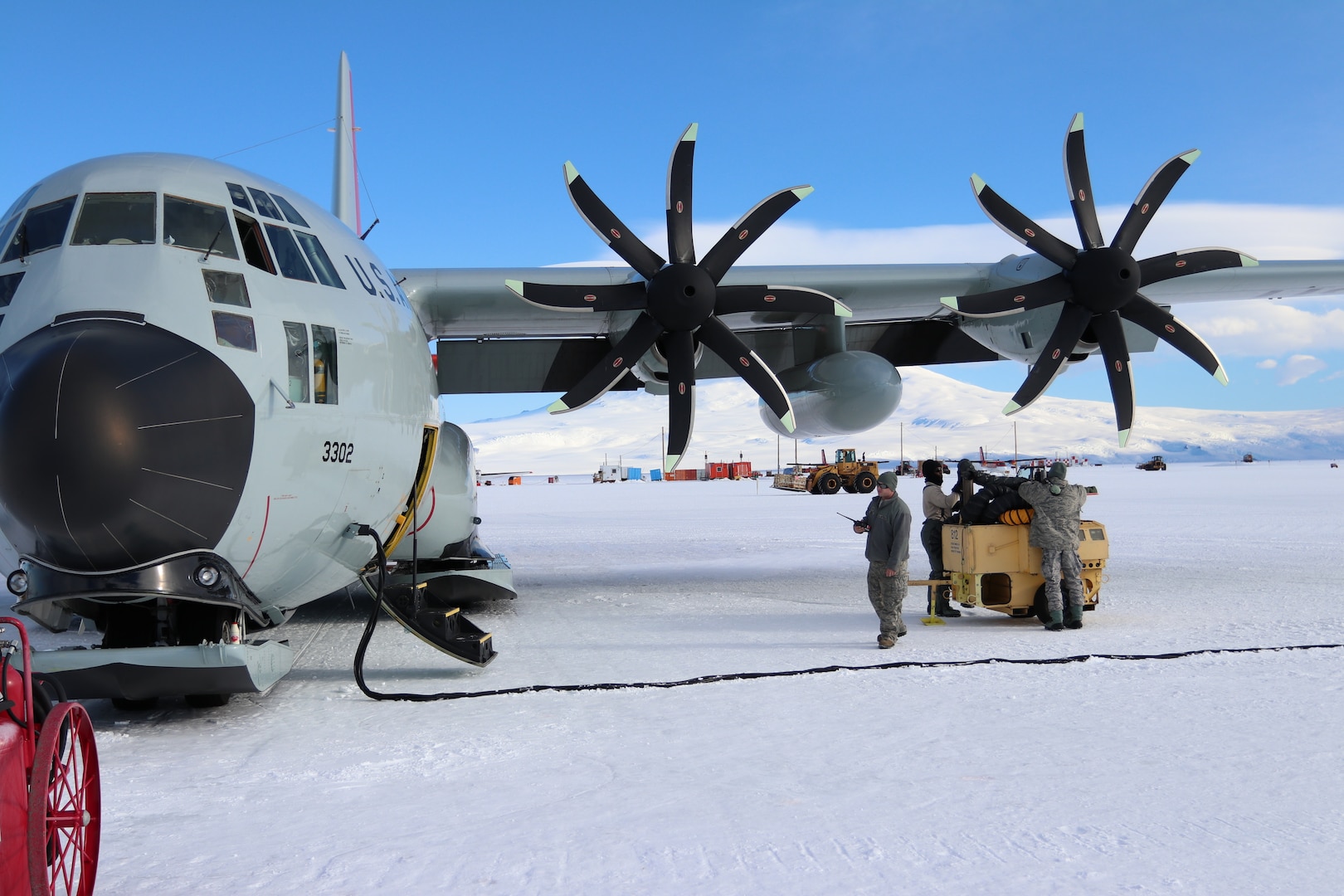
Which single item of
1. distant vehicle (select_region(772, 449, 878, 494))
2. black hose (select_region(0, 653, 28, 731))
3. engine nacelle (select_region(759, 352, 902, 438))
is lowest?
distant vehicle (select_region(772, 449, 878, 494))

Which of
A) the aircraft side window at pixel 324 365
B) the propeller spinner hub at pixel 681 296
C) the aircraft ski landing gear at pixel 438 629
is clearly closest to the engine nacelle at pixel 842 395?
the propeller spinner hub at pixel 681 296

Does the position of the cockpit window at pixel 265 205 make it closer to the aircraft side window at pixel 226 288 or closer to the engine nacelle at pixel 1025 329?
the aircraft side window at pixel 226 288

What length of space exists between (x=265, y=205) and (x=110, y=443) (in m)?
2.32

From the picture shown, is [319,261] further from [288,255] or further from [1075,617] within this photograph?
[1075,617]

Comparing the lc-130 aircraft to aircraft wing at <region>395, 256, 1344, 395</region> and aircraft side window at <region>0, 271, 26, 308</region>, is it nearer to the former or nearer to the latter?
aircraft side window at <region>0, 271, 26, 308</region>

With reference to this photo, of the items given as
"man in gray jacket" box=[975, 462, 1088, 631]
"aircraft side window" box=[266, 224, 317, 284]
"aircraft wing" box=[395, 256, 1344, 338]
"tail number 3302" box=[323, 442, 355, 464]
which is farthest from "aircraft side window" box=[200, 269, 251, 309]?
"man in gray jacket" box=[975, 462, 1088, 631]

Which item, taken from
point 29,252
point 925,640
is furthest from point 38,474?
point 925,640

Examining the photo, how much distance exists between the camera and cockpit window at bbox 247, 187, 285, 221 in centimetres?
656

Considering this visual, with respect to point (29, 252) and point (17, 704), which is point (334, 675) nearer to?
point (29, 252)

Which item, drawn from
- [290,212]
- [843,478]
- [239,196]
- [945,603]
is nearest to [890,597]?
[945,603]

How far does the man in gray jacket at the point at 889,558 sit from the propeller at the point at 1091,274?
3.84 metres

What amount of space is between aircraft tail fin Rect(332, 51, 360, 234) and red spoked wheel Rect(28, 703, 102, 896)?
36.5 feet

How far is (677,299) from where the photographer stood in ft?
34.7

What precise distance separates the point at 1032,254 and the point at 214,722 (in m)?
10.3
